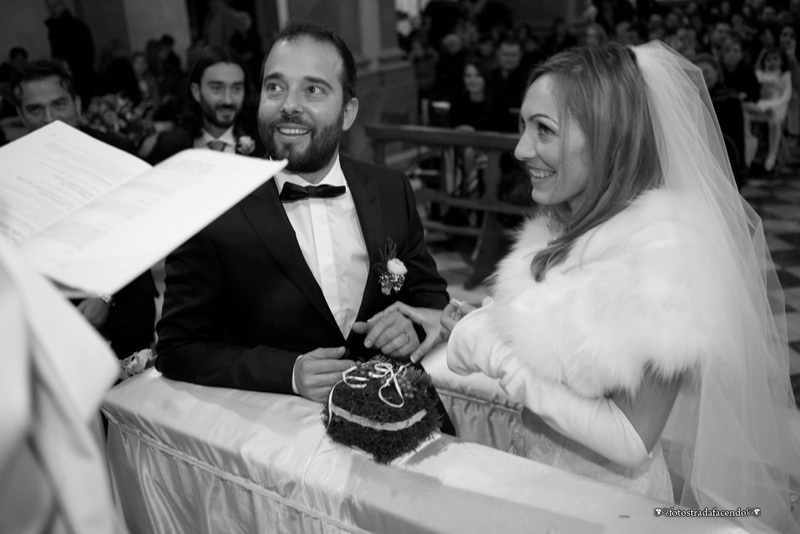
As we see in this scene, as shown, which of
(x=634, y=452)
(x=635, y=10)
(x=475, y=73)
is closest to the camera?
(x=634, y=452)

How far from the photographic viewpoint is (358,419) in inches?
59.2

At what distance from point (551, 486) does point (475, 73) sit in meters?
5.82

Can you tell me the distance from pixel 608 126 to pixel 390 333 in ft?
2.57

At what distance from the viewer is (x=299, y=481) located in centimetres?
159

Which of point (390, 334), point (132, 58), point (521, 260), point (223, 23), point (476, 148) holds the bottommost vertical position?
point (476, 148)

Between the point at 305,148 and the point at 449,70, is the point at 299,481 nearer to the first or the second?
the point at 305,148

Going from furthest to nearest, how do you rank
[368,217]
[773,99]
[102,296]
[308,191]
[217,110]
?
[773,99], [217,110], [102,296], [368,217], [308,191]

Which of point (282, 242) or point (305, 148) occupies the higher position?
point (305, 148)

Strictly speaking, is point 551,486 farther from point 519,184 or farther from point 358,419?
point 519,184

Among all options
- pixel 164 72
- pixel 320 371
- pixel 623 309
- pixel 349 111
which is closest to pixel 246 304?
pixel 320 371

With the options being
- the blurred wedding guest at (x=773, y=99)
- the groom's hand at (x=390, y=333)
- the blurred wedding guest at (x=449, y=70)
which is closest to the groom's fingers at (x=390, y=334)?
the groom's hand at (x=390, y=333)

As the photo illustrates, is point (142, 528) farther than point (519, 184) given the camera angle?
No

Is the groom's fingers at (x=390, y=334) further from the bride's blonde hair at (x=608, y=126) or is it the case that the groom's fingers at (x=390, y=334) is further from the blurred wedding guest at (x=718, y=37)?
the blurred wedding guest at (x=718, y=37)

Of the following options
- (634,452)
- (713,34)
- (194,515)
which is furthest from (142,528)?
(713,34)
